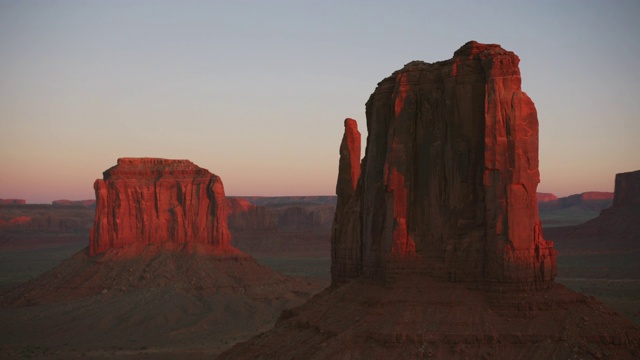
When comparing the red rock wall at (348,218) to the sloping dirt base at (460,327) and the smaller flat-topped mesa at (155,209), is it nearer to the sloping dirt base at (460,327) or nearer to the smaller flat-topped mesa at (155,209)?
the sloping dirt base at (460,327)

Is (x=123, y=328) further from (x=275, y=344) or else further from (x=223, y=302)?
(x=275, y=344)

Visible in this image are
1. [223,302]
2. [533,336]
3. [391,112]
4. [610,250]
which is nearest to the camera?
[533,336]

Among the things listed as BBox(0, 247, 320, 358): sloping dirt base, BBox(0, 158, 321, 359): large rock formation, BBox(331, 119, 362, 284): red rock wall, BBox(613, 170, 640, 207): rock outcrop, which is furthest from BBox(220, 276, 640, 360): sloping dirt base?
BBox(613, 170, 640, 207): rock outcrop

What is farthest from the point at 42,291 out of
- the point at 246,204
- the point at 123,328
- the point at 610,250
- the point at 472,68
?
the point at 246,204

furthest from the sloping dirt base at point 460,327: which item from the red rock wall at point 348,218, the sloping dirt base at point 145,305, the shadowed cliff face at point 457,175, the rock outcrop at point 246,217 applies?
the rock outcrop at point 246,217

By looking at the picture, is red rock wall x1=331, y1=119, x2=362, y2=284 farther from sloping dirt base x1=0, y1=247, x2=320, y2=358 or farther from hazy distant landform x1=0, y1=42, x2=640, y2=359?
sloping dirt base x1=0, y1=247, x2=320, y2=358

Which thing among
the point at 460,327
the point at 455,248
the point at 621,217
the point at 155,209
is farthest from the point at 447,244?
the point at 621,217

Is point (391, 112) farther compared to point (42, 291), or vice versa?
point (42, 291)

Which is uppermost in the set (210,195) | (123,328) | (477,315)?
(210,195)
